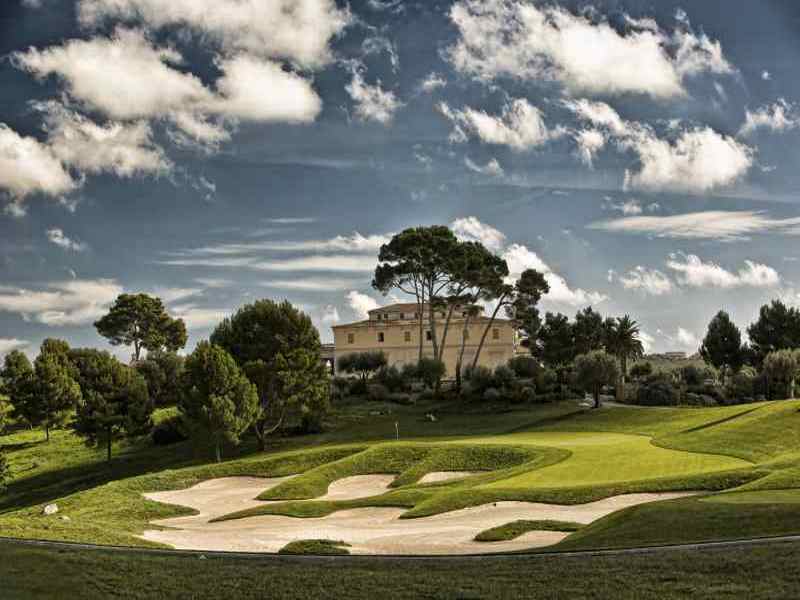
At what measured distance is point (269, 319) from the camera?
192 ft

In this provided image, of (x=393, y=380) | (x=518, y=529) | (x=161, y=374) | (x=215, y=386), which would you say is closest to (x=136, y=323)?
(x=161, y=374)

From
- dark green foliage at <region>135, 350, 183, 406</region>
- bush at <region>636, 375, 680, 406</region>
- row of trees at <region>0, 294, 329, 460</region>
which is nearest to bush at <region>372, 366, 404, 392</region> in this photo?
row of trees at <region>0, 294, 329, 460</region>

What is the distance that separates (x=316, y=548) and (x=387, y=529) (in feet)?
20.4

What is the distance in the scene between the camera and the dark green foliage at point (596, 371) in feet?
206

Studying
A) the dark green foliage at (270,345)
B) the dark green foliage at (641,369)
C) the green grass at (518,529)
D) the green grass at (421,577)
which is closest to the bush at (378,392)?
the dark green foliage at (270,345)

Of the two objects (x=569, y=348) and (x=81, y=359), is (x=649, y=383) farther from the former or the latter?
(x=81, y=359)

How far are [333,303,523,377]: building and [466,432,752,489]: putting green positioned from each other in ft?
209

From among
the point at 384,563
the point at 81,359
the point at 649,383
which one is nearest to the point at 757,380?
the point at 649,383

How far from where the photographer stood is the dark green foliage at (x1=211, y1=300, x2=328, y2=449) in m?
56.8

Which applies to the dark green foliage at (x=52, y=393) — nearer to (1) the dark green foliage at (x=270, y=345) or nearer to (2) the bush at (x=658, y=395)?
(1) the dark green foliage at (x=270, y=345)

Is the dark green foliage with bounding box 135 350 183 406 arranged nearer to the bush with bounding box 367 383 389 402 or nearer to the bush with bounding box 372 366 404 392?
the bush with bounding box 367 383 389 402

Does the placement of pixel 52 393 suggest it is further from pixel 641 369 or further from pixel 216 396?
pixel 641 369

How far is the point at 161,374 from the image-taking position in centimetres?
8519

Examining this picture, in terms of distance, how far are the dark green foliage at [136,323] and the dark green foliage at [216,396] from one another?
211 feet
